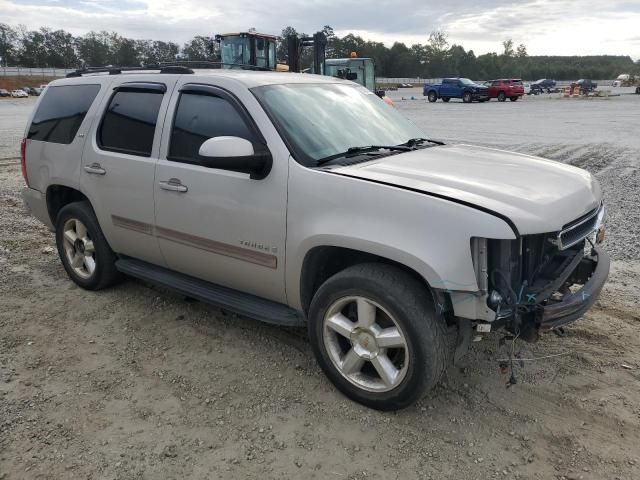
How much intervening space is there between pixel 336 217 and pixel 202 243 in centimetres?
116

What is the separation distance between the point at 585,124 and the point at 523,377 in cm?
1761

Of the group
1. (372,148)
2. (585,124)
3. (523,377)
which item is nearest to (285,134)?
(372,148)

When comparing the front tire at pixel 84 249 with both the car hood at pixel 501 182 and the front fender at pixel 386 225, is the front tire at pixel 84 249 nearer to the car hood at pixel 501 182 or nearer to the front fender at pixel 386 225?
the front fender at pixel 386 225

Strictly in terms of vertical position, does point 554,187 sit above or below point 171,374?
above

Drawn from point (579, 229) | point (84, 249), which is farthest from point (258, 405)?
point (84, 249)

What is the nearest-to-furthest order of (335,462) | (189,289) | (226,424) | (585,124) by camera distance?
(335,462) → (226,424) → (189,289) → (585,124)

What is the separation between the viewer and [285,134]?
3291 millimetres

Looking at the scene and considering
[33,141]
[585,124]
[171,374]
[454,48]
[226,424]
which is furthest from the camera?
[454,48]

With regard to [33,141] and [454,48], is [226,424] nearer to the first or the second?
[33,141]

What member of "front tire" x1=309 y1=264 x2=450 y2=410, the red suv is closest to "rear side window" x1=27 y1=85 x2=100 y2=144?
"front tire" x1=309 y1=264 x2=450 y2=410

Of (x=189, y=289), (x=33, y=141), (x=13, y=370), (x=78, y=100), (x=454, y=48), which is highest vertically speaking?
(x=454, y=48)

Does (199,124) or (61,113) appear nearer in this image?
(199,124)

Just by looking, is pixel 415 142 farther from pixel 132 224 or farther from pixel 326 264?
pixel 132 224

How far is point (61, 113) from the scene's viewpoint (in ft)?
15.6
